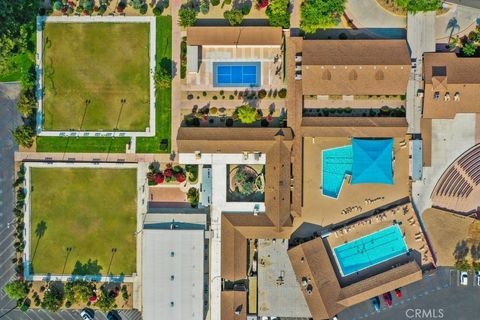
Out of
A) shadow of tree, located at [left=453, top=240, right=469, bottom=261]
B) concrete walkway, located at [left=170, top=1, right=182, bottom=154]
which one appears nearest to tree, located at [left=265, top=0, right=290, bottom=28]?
concrete walkway, located at [left=170, top=1, right=182, bottom=154]

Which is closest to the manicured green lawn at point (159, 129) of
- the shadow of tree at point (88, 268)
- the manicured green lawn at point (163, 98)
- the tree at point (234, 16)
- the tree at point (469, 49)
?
the manicured green lawn at point (163, 98)

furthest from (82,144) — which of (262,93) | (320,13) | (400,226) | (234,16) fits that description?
(400,226)

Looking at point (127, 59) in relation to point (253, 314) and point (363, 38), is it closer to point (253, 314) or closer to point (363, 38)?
point (363, 38)

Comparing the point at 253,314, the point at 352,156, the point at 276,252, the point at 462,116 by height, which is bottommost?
the point at 253,314

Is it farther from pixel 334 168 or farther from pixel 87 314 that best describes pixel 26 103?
pixel 334 168

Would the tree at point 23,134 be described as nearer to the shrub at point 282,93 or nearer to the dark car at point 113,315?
the dark car at point 113,315

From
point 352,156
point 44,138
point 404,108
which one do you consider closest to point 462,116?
point 404,108
